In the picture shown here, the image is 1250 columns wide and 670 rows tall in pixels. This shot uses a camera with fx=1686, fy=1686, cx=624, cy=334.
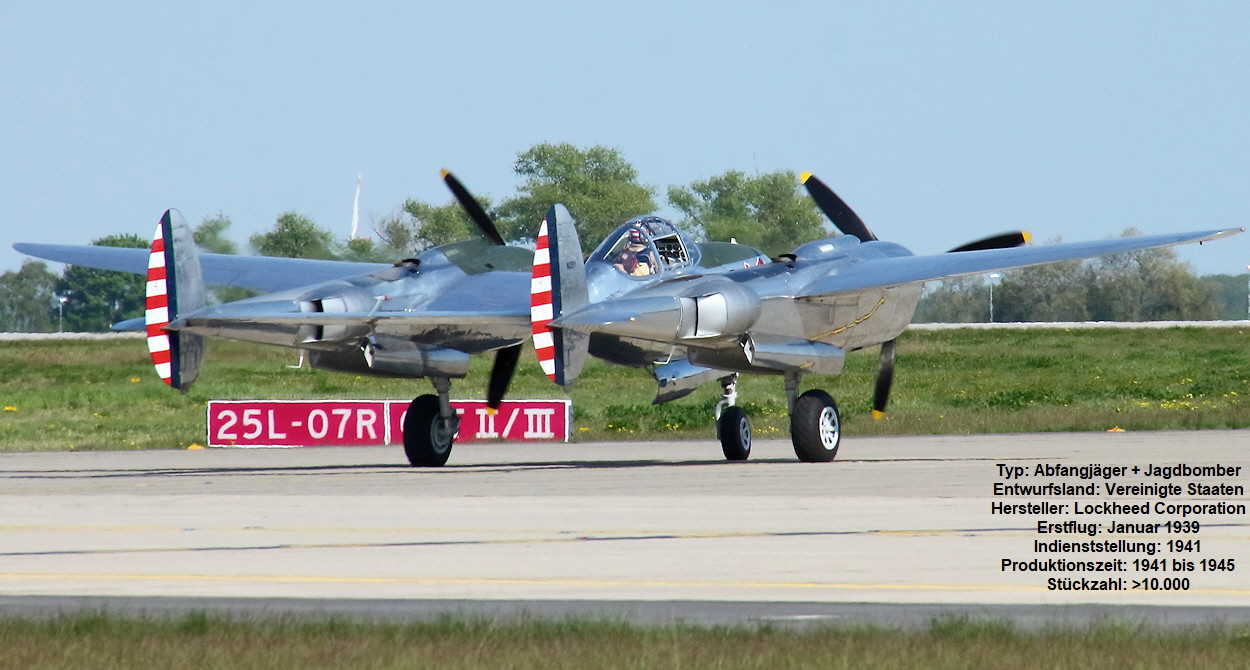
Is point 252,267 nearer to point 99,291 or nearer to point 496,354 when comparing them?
point 496,354

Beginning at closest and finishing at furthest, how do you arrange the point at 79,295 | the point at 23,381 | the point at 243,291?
the point at 243,291 → the point at 23,381 → the point at 79,295

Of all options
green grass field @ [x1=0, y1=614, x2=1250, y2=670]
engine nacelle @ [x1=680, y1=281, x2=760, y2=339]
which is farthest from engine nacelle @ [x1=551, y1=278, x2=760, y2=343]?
green grass field @ [x1=0, y1=614, x2=1250, y2=670]

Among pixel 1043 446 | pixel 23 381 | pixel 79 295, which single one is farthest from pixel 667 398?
pixel 79 295

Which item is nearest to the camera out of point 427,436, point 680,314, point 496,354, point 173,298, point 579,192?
point 680,314

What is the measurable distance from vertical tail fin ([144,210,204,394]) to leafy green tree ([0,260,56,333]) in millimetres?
79596

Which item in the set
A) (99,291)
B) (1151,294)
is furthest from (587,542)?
(99,291)

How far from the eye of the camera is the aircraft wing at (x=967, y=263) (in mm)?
27453

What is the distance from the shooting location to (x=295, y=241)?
39.5m

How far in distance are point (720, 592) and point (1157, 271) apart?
9702 centimetres

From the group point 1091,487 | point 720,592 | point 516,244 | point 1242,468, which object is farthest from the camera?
point 516,244

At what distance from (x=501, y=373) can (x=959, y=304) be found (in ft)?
288

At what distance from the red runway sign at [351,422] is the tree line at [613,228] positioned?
414 centimetres

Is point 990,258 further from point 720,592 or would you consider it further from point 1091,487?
point 720,592

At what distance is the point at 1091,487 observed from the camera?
68.6 ft
